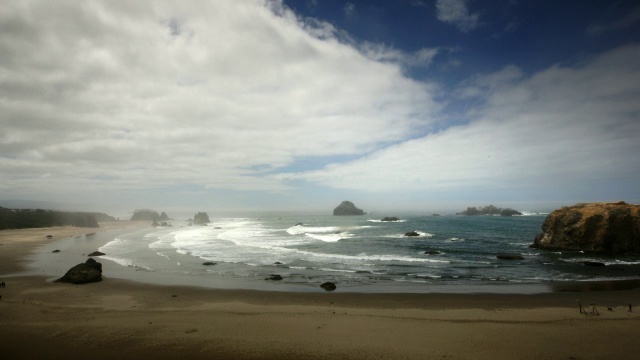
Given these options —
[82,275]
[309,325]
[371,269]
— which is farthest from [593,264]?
[82,275]

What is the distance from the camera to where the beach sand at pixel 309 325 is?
36.1ft

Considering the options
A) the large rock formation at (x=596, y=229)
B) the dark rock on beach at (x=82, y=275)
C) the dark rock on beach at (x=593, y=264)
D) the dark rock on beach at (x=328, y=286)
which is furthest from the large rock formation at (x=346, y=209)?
the dark rock on beach at (x=82, y=275)

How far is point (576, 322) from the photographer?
13.8 metres

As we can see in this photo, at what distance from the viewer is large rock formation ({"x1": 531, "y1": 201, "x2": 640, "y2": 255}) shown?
1414 inches

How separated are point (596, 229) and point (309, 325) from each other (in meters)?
42.8

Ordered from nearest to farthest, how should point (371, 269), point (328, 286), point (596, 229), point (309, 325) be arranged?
point (309, 325), point (328, 286), point (371, 269), point (596, 229)

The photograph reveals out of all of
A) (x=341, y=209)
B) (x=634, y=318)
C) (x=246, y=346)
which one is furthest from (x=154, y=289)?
(x=341, y=209)

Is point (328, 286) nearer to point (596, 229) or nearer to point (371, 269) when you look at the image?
point (371, 269)

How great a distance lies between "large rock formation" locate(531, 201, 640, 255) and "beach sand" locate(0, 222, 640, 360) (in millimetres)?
22795

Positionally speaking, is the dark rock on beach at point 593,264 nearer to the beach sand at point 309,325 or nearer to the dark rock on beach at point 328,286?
the beach sand at point 309,325

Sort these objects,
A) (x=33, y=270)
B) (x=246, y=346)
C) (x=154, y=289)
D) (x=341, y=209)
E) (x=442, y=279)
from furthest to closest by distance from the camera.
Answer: (x=341, y=209) < (x=33, y=270) < (x=442, y=279) < (x=154, y=289) < (x=246, y=346)

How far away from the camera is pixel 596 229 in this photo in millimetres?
37500

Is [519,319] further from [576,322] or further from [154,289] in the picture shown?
[154,289]

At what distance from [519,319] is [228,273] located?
2140cm
